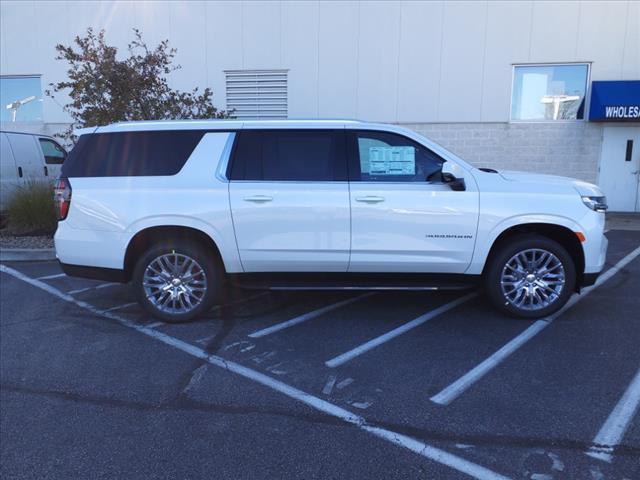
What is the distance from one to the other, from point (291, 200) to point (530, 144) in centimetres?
970

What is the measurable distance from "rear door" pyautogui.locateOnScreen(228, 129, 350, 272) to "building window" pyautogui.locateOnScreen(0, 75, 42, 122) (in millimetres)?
12413

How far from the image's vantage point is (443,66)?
12148 millimetres

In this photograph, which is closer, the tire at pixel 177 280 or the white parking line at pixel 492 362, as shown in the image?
the white parking line at pixel 492 362

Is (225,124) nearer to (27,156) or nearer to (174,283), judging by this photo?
(174,283)

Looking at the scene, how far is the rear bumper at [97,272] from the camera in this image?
491 cm

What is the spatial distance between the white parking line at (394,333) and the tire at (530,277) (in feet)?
2.06

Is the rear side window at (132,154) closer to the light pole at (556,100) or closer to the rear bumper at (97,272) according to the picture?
the rear bumper at (97,272)

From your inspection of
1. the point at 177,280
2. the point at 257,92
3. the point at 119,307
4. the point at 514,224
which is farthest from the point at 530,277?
the point at 257,92

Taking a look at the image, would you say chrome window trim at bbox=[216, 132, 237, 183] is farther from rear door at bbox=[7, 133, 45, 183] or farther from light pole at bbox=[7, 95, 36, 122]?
light pole at bbox=[7, 95, 36, 122]

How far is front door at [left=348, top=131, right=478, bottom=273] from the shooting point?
15.3 ft

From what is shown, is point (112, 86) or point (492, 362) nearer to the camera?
point (492, 362)

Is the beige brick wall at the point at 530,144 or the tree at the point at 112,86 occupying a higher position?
the tree at the point at 112,86

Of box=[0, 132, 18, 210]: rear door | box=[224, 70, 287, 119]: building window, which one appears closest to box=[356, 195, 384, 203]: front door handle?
box=[0, 132, 18, 210]: rear door

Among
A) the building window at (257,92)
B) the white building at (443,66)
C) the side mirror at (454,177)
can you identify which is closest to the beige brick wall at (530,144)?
the white building at (443,66)
